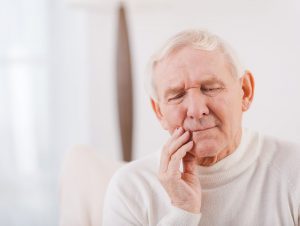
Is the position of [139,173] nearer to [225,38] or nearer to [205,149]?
[205,149]

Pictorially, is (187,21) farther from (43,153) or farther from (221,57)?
(221,57)

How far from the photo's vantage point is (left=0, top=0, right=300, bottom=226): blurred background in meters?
2.61

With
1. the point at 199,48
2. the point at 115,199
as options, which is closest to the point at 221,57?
the point at 199,48

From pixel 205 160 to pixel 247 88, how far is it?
146 mm

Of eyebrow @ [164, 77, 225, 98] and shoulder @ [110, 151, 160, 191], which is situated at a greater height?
eyebrow @ [164, 77, 225, 98]

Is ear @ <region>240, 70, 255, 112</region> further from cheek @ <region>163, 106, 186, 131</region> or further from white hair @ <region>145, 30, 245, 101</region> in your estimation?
cheek @ <region>163, 106, 186, 131</region>

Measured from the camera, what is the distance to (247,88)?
912 mm

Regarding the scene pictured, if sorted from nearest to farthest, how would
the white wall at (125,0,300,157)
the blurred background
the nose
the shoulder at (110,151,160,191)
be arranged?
1. the nose
2. the shoulder at (110,151,160,191)
3. the white wall at (125,0,300,157)
4. the blurred background

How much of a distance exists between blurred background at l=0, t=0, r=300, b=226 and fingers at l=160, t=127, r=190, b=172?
1.56 meters

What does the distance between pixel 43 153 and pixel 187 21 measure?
103cm

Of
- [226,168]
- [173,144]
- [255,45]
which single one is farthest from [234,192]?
[255,45]

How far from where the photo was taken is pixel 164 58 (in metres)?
0.89

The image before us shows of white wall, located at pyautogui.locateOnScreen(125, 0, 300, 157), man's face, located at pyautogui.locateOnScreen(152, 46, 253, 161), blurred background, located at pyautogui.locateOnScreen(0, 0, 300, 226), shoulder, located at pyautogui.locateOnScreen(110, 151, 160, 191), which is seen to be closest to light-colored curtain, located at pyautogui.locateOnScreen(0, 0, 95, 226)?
blurred background, located at pyautogui.locateOnScreen(0, 0, 300, 226)

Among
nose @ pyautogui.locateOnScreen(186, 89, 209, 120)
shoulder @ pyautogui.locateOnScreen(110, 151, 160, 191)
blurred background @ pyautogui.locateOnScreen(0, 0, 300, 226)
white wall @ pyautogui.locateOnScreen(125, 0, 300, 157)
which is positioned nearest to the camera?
nose @ pyautogui.locateOnScreen(186, 89, 209, 120)
